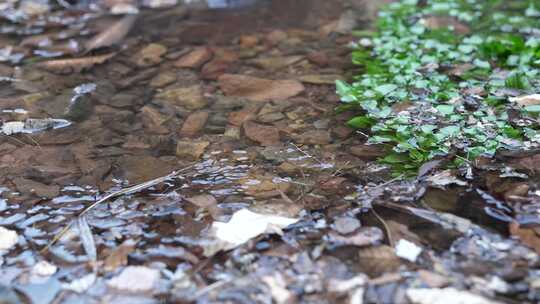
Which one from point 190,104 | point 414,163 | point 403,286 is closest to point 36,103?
point 190,104

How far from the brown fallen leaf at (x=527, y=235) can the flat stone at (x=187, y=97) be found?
1477 millimetres

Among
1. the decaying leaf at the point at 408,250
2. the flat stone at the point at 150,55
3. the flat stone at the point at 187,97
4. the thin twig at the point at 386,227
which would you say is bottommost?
the decaying leaf at the point at 408,250

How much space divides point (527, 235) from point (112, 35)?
8.60 ft

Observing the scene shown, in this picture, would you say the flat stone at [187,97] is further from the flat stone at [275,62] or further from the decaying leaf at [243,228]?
the decaying leaf at [243,228]

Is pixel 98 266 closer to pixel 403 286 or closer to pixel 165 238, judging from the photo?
pixel 165 238

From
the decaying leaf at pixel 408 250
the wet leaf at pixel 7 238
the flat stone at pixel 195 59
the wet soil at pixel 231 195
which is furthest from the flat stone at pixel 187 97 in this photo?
the decaying leaf at pixel 408 250

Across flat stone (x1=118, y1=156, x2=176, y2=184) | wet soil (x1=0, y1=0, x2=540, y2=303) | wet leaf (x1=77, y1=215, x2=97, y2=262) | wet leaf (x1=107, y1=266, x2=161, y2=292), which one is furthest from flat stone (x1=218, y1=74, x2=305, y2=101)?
wet leaf (x1=107, y1=266, x2=161, y2=292)

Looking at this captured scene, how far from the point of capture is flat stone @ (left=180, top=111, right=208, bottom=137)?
2342 millimetres

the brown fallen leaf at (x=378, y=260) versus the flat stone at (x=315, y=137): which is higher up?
the flat stone at (x=315, y=137)

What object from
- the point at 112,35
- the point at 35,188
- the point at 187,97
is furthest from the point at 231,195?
the point at 112,35

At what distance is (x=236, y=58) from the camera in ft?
9.96

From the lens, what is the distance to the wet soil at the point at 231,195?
152 cm

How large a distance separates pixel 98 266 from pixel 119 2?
8.86 feet

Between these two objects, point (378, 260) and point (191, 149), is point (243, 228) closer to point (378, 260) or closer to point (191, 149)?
point (378, 260)
